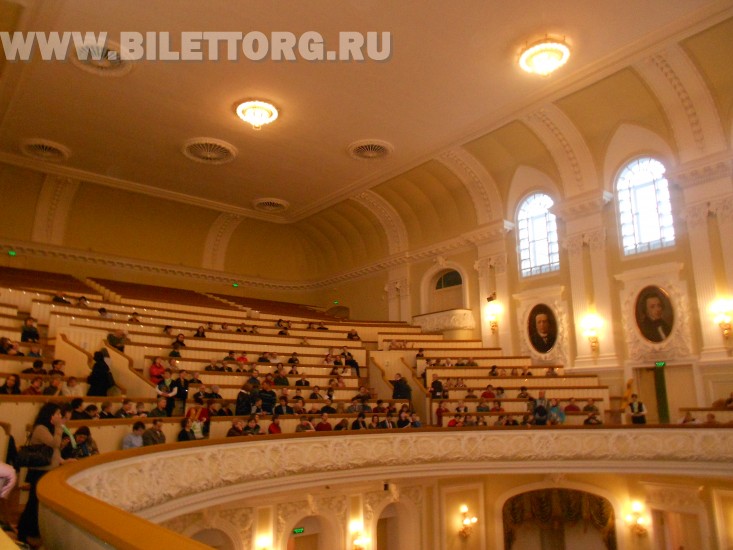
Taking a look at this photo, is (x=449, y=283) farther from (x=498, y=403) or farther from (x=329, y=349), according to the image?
(x=498, y=403)

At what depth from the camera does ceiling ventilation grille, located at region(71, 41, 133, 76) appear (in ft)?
37.7

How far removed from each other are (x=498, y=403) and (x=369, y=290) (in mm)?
10247

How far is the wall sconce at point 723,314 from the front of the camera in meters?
11.7

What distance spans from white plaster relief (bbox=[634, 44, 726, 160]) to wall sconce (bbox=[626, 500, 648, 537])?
7.61m

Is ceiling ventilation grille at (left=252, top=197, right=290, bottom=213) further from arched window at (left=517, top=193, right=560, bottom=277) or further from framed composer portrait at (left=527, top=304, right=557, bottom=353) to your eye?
framed composer portrait at (left=527, top=304, right=557, bottom=353)

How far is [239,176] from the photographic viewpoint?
18.3 meters

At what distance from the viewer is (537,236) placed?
53.2ft

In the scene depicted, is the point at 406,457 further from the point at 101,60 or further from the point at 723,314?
the point at 101,60

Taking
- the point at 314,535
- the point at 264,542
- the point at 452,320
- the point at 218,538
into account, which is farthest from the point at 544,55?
the point at 218,538

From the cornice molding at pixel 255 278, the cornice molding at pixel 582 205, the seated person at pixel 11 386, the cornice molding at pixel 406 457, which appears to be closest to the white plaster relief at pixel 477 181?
the cornice molding at pixel 255 278

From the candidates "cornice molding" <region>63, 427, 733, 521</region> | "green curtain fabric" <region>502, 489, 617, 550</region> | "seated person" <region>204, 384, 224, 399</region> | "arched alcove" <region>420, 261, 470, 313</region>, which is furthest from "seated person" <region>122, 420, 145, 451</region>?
"arched alcove" <region>420, 261, 470, 313</region>

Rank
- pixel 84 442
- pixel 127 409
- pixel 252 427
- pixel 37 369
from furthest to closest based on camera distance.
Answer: pixel 252 427 < pixel 37 369 < pixel 127 409 < pixel 84 442

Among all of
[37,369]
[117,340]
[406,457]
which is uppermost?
[117,340]

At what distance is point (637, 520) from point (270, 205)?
14.8m
